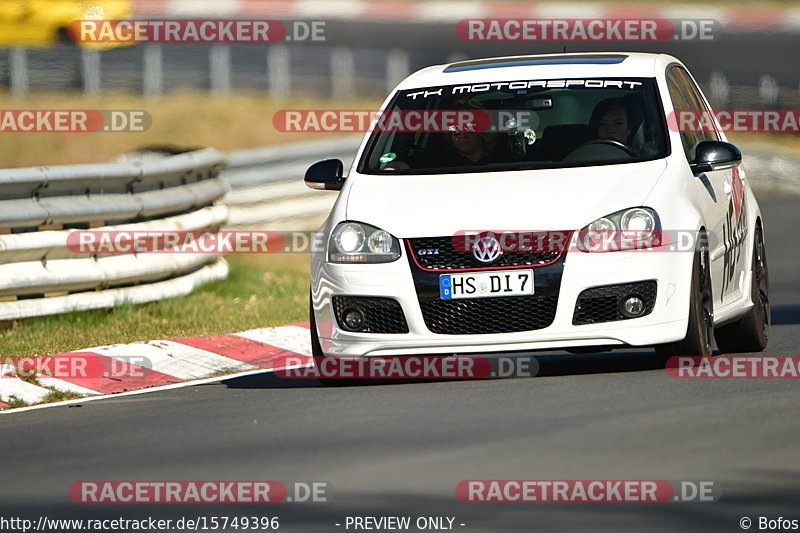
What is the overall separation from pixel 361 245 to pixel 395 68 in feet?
67.5

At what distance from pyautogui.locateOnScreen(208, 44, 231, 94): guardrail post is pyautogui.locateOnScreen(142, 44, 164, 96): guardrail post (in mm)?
895

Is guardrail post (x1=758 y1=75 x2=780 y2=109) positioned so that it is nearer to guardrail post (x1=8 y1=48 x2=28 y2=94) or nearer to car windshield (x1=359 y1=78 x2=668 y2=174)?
guardrail post (x1=8 y1=48 x2=28 y2=94)

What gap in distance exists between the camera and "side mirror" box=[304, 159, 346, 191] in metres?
9.92

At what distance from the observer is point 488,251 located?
8.67m

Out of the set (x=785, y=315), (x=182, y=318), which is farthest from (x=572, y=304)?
(x=785, y=315)

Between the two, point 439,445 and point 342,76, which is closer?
point 439,445

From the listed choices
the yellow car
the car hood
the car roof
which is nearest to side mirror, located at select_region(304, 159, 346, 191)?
the car hood

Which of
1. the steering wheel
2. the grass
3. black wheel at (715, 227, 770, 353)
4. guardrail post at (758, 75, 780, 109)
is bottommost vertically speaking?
the grass

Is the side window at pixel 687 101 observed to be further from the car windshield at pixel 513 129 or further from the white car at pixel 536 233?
the car windshield at pixel 513 129

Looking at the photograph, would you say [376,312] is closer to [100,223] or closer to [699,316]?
[699,316]

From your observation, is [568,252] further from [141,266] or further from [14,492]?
[141,266]

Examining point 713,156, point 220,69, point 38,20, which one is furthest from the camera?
point 38,20

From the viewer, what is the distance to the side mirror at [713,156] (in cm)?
930

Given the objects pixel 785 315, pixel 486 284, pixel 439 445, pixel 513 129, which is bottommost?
pixel 785 315
